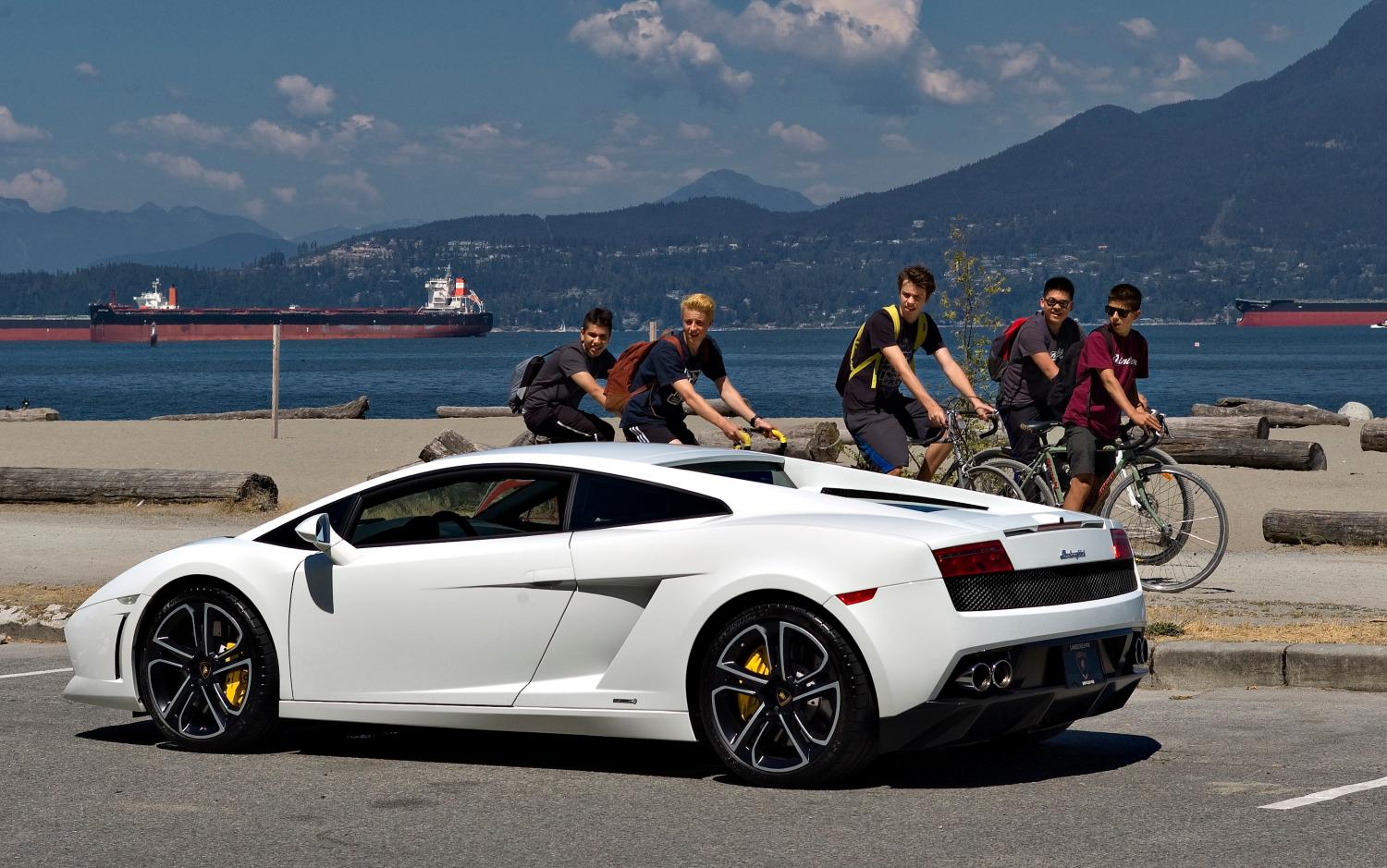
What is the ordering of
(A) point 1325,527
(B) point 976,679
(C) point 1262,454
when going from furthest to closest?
(C) point 1262,454, (A) point 1325,527, (B) point 976,679

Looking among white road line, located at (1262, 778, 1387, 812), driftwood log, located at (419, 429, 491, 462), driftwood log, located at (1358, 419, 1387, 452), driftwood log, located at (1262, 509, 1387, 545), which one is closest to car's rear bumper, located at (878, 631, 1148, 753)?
white road line, located at (1262, 778, 1387, 812)

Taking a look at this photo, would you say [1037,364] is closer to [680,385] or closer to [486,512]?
[680,385]

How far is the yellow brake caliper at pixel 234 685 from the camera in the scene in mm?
7477

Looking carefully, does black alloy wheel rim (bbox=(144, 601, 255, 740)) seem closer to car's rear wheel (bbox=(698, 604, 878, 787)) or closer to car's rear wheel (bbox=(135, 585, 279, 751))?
car's rear wheel (bbox=(135, 585, 279, 751))

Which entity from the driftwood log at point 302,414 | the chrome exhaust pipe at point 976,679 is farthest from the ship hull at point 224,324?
the chrome exhaust pipe at point 976,679

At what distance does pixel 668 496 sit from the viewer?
6.92 metres

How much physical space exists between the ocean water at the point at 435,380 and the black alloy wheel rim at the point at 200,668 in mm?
10809

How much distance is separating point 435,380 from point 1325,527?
86771mm

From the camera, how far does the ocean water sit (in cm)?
6825

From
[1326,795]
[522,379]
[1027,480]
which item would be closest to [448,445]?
[522,379]

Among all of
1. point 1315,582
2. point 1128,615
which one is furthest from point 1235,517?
point 1128,615

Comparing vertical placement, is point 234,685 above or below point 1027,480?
below

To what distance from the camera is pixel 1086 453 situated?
36.9ft

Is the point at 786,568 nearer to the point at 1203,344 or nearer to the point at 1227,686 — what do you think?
the point at 1227,686
